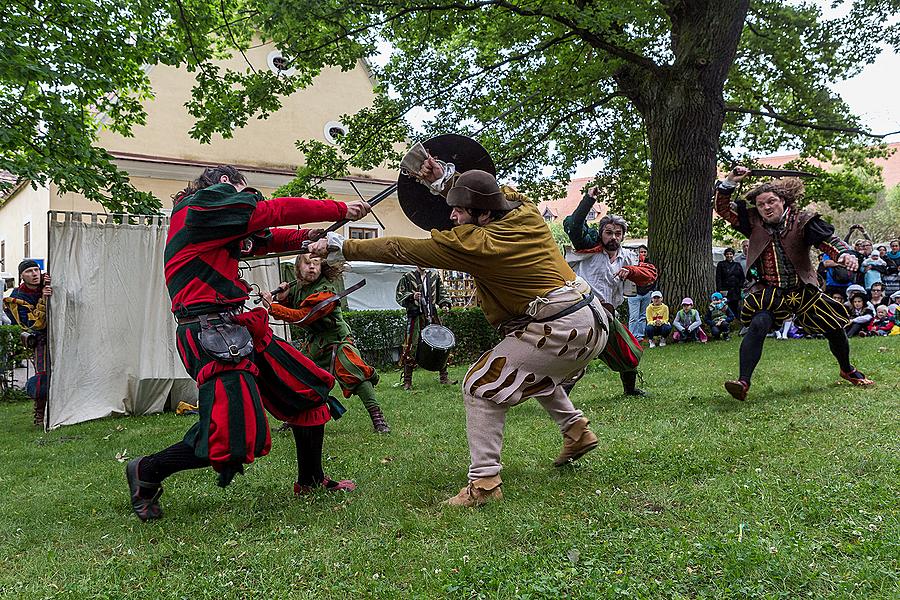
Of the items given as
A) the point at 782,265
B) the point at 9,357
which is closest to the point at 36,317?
the point at 9,357

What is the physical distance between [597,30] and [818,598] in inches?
381

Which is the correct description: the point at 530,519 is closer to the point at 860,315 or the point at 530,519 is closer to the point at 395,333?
the point at 395,333

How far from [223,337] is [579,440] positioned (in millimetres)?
2183

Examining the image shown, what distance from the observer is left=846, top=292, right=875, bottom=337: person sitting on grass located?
10995 millimetres

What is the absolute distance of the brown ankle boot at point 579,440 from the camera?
12.8 feet

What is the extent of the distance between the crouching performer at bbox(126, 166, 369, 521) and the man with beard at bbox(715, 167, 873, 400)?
3.77 m

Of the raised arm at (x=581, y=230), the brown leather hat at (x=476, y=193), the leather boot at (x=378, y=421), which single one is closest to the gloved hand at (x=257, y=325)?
the brown leather hat at (x=476, y=193)

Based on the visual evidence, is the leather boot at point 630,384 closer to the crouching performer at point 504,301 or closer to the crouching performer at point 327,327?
the crouching performer at point 327,327

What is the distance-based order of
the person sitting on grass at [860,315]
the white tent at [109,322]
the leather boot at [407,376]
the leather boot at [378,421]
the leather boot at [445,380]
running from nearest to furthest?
the leather boot at [378,421] → the white tent at [109,322] → the leather boot at [407,376] → the leather boot at [445,380] → the person sitting on grass at [860,315]

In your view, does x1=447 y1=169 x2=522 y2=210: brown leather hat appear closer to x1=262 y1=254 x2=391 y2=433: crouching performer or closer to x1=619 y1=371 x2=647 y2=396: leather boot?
x1=262 y1=254 x2=391 y2=433: crouching performer

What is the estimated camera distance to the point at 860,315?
1116 centimetres

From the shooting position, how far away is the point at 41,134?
755cm

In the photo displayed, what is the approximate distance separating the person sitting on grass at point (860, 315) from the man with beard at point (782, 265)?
6330 mm

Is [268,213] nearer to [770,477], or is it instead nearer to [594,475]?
[594,475]
